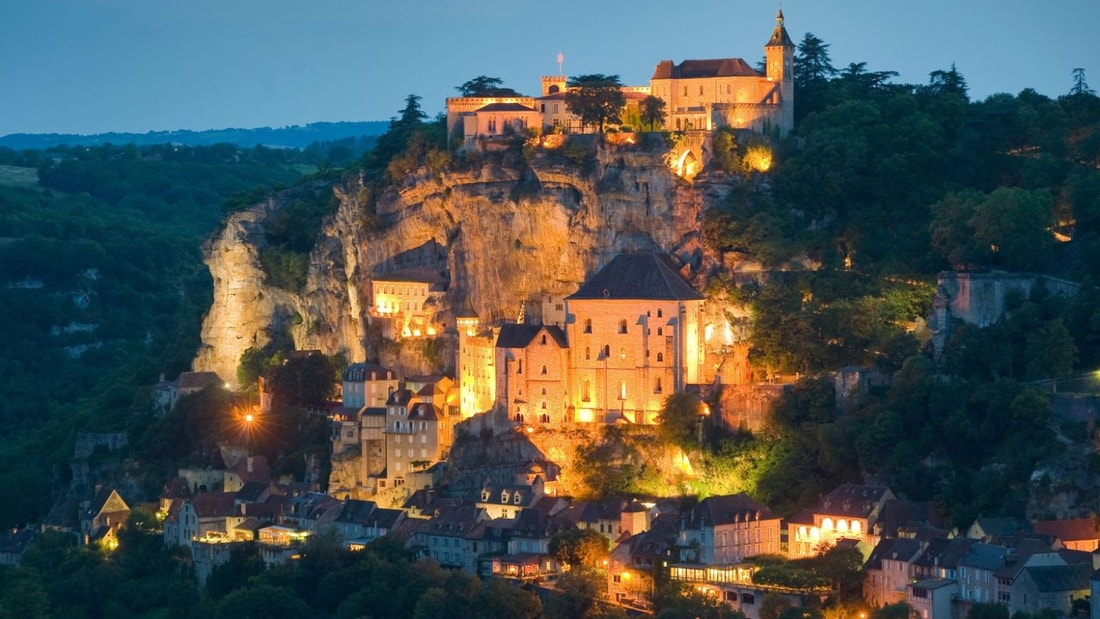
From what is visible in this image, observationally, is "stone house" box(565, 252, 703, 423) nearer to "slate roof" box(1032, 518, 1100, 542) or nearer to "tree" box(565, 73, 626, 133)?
"tree" box(565, 73, 626, 133)

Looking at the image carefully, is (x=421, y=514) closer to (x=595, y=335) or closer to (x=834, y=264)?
(x=595, y=335)

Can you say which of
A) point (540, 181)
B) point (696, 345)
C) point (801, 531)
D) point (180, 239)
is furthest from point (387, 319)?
point (180, 239)

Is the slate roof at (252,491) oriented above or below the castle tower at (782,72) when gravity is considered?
below

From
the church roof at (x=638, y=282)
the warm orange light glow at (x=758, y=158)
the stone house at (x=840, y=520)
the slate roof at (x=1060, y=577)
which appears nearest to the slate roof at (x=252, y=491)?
the church roof at (x=638, y=282)

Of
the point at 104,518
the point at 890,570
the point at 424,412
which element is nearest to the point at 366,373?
the point at 424,412

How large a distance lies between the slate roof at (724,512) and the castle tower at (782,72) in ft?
71.9

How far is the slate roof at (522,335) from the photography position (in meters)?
87.9

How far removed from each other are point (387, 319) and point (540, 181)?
9311 millimetres

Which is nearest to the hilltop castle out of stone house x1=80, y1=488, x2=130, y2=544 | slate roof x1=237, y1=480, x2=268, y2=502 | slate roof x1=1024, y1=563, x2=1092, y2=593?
slate roof x1=237, y1=480, x2=268, y2=502

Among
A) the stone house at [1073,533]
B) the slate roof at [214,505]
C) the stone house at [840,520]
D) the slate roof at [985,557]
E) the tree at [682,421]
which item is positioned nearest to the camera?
the slate roof at [985,557]

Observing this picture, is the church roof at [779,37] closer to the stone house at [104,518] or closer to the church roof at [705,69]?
the church roof at [705,69]

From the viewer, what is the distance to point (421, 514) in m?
86.4

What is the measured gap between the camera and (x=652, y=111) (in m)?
94.2

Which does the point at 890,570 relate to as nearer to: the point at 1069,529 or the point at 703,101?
the point at 1069,529
